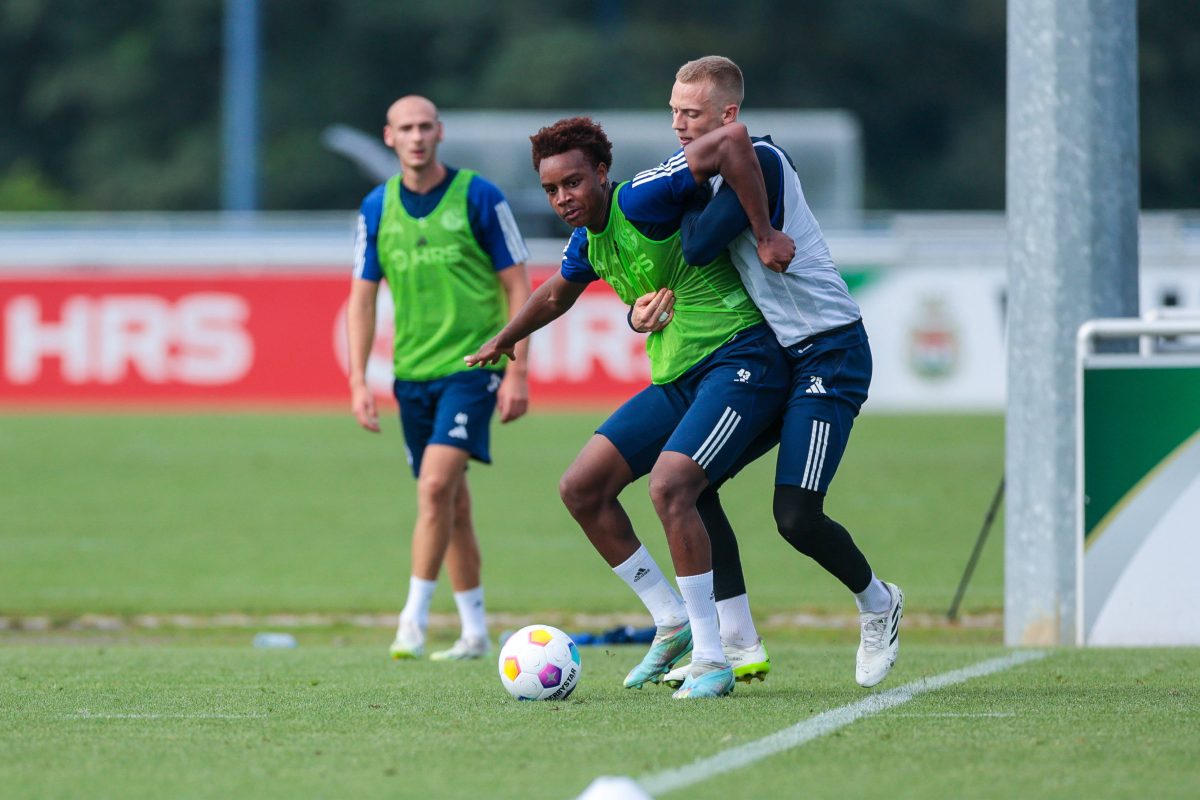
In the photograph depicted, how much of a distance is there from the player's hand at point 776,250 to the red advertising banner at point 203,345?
1634 cm

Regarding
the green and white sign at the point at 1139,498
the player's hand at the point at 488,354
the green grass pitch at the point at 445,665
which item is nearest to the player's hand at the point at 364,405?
the green grass pitch at the point at 445,665

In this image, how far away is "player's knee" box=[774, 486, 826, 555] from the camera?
6.20 m

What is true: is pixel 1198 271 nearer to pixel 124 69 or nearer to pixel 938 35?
pixel 938 35

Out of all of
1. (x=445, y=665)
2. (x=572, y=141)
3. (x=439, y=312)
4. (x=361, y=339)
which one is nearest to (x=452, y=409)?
(x=439, y=312)

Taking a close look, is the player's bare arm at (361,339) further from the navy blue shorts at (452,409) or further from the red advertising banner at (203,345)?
the red advertising banner at (203,345)

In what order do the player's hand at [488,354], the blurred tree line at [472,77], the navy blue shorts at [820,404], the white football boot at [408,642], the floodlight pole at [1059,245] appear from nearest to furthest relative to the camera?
1. the navy blue shorts at [820,404]
2. the player's hand at [488,354]
3. the white football boot at [408,642]
4. the floodlight pole at [1059,245]
5. the blurred tree line at [472,77]

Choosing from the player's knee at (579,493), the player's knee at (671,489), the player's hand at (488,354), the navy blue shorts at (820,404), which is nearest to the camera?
the player's knee at (671,489)

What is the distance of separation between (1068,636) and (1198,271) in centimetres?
1477

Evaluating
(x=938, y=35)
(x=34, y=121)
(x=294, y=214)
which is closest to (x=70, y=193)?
(x=34, y=121)

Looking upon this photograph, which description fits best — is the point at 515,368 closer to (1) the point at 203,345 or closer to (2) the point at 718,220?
(2) the point at 718,220

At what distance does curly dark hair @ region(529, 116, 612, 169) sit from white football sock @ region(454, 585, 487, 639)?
2.95 metres

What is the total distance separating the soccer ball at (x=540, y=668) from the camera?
629cm

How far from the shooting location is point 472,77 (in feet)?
159

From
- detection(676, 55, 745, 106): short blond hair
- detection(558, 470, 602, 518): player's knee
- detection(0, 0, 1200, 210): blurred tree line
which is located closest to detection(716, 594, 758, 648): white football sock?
detection(558, 470, 602, 518): player's knee
